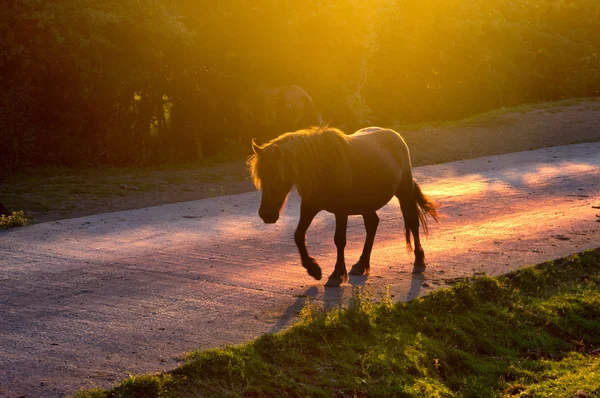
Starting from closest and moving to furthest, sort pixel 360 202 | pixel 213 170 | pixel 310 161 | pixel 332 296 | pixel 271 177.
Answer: pixel 271 177 < pixel 310 161 < pixel 332 296 < pixel 360 202 < pixel 213 170

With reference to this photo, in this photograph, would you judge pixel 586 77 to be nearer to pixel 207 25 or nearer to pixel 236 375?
pixel 207 25

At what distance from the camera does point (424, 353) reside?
19.3 feet

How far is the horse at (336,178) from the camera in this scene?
6.72 metres

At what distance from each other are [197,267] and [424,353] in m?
3.08

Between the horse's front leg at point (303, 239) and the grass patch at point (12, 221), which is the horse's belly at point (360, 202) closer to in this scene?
the horse's front leg at point (303, 239)

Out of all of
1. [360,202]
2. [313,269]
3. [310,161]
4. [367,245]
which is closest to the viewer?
[310,161]

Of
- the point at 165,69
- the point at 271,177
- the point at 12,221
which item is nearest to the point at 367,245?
the point at 271,177

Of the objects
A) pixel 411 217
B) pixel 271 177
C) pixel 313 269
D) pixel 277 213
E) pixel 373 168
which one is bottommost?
pixel 313 269

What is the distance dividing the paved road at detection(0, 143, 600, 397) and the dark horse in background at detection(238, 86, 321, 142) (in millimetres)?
4638

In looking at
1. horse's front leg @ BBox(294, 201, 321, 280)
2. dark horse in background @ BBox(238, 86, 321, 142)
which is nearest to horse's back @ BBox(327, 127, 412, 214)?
horse's front leg @ BBox(294, 201, 321, 280)

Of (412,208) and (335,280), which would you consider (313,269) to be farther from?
(412,208)

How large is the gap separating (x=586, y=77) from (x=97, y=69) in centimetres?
1755

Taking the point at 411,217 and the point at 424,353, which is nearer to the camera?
the point at 424,353

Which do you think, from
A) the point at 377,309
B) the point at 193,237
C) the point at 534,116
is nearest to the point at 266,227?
the point at 193,237
